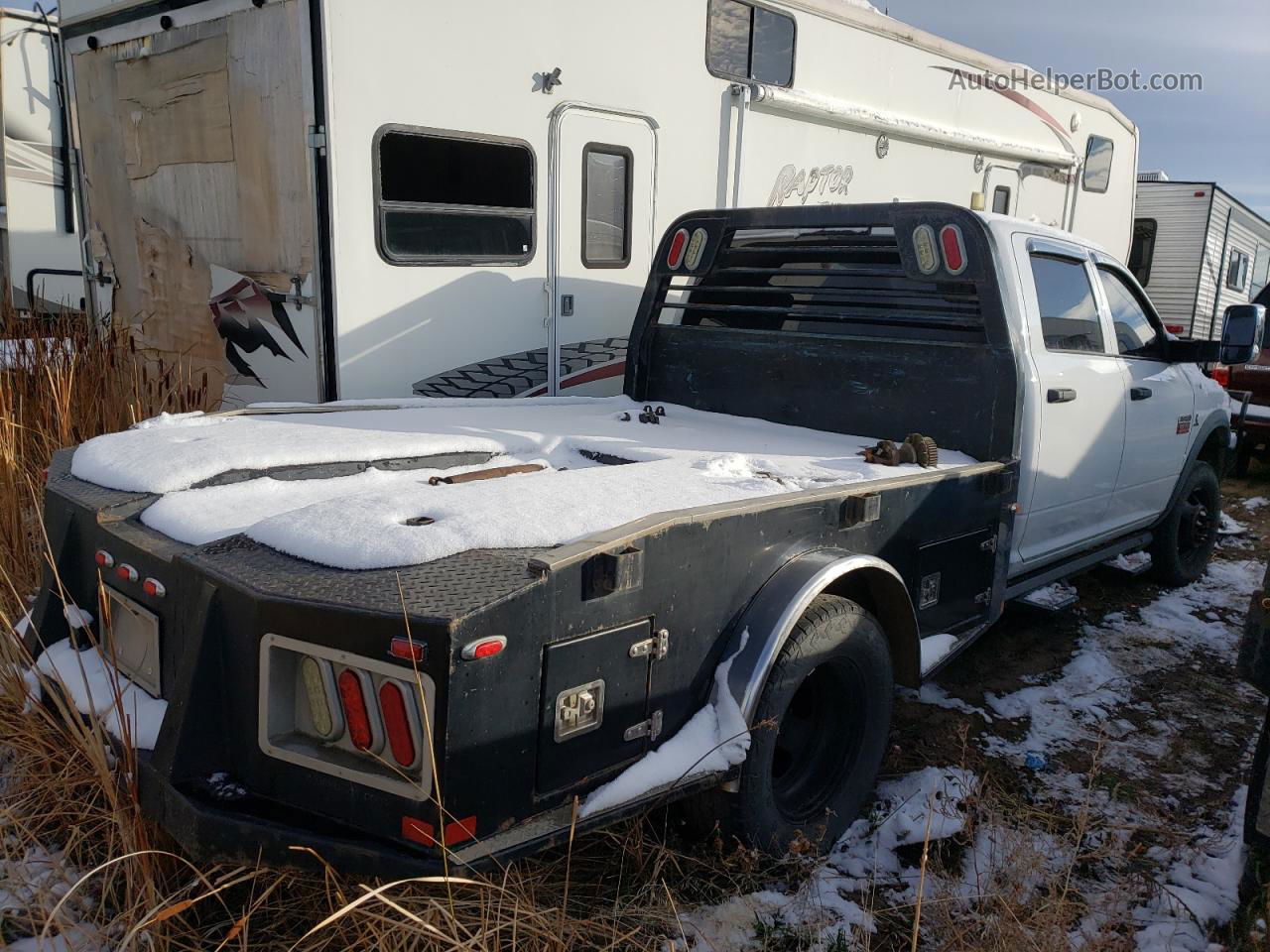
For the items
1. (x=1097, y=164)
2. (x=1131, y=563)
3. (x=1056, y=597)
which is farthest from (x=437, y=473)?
(x=1097, y=164)

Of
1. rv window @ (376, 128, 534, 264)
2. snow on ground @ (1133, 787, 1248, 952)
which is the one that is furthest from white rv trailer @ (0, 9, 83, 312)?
snow on ground @ (1133, 787, 1248, 952)

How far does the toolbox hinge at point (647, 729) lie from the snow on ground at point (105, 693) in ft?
3.39

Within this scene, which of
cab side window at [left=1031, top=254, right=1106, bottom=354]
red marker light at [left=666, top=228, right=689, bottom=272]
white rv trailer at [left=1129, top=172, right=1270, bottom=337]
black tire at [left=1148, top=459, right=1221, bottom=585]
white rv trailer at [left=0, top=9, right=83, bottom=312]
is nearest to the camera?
cab side window at [left=1031, top=254, right=1106, bottom=354]

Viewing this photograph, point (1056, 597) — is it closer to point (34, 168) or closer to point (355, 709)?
point (355, 709)

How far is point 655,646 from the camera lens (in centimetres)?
240

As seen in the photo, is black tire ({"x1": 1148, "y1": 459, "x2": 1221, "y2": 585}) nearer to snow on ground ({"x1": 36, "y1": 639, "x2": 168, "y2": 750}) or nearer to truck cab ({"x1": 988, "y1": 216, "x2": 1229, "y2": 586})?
truck cab ({"x1": 988, "y1": 216, "x2": 1229, "y2": 586})

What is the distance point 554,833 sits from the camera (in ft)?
7.20

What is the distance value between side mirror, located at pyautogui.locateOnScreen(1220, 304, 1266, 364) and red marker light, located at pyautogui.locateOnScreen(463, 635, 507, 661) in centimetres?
397

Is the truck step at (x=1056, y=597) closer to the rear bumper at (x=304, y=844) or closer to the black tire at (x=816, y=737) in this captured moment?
the black tire at (x=816, y=737)

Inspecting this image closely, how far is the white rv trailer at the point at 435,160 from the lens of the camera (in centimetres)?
480

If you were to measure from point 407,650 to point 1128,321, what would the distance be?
4.07 meters

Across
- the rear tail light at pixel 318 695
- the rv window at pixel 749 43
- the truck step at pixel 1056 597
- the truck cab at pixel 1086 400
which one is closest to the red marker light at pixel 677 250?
the truck cab at pixel 1086 400

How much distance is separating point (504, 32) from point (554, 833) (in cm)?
426

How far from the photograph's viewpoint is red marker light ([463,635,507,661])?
6.45 feet
